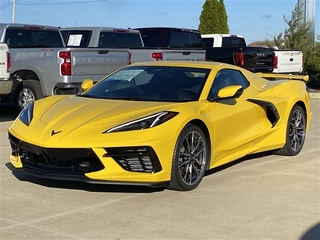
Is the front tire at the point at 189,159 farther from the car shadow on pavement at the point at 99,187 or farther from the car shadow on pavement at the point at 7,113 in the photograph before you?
the car shadow on pavement at the point at 7,113

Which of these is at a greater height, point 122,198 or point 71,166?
point 71,166

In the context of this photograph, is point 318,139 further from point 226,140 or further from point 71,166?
point 71,166

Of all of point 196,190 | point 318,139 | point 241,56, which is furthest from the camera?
point 241,56

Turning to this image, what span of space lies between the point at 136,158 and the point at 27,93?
6503 mm

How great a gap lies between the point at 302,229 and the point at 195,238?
990 millimetres

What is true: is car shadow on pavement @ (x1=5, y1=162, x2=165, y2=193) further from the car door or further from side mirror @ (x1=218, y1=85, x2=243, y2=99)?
side mirror @ (x1=218, y1=85, x2=243, y2=99)

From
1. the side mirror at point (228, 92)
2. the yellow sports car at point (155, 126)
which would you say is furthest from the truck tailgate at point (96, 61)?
the side mirror at point (228, 92)

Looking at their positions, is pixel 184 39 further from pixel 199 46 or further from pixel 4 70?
pixel 4 70

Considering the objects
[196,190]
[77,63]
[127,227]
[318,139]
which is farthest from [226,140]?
[77,63]

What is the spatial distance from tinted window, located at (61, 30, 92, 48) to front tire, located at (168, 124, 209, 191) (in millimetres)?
7781

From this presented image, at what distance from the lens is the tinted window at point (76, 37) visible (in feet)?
43.8

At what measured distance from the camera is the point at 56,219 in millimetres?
4871

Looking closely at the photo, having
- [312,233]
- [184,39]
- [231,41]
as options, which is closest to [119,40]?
[184,39]

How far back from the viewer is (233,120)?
6.62 m
